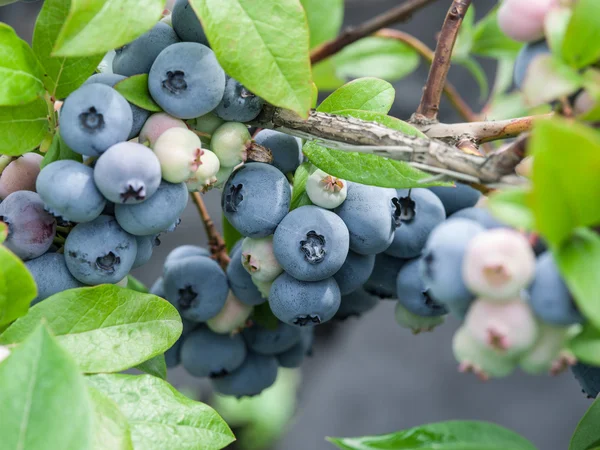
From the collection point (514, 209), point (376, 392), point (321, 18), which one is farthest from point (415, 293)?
point (376, 392)

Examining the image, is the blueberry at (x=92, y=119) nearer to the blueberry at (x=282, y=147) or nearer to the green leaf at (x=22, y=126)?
the green leaf at (x=22, y=126)

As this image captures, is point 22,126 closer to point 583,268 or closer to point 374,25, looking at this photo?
point 583,268

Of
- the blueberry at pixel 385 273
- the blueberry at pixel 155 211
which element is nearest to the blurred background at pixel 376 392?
the blueberry at pixel 385 273

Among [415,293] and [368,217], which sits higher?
[368,217]

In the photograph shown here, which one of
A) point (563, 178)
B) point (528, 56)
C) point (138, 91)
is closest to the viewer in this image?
point (563, 178)

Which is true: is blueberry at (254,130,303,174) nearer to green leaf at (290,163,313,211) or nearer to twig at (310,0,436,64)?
green leaf at (290,163,313,211)

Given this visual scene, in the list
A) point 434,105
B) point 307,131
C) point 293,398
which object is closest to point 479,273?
point 307,131
